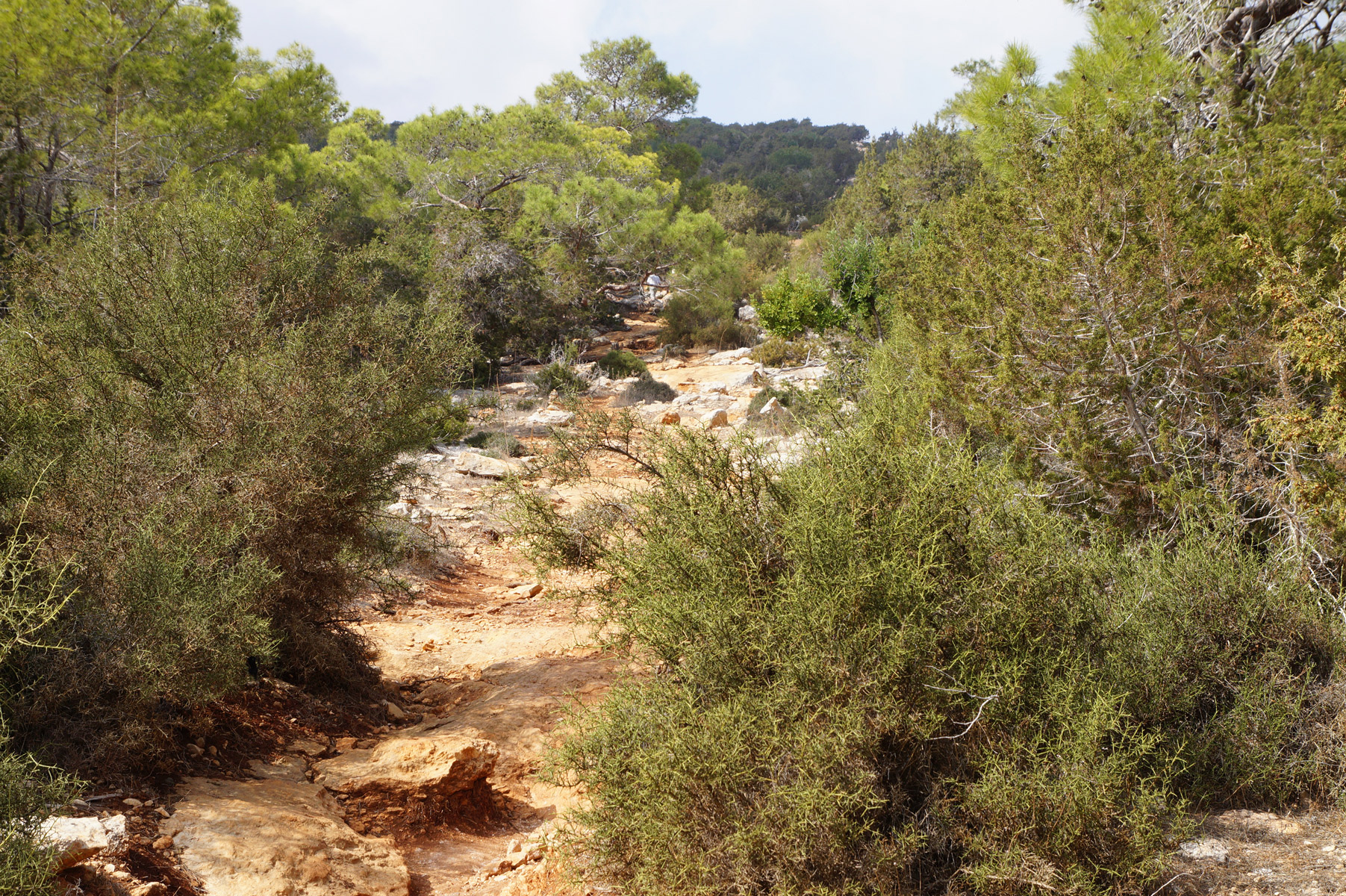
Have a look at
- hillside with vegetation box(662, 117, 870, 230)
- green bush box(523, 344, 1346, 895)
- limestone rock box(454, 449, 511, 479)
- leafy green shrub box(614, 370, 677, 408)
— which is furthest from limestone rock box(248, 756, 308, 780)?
hillside with vegetation box(662, 117, 870, 230)

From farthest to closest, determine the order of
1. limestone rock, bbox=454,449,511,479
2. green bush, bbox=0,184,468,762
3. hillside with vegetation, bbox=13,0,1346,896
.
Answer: limestone rock, bbox=454,449,511,479 < green bush, bbox=0,184,468,762 < hillside with vegetation, bbox=13,0,1346,896

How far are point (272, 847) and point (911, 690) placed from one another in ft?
8.11

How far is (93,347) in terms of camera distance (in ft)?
17.3

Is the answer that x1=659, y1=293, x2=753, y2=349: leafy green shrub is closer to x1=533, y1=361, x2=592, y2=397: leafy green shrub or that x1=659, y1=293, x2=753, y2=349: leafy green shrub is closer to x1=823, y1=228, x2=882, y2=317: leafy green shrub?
x1=823, y1=228, x2=882, y2=317: leafy green shrub

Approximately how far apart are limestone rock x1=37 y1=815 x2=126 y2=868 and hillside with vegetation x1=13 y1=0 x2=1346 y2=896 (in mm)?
23

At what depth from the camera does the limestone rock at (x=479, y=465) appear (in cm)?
1143

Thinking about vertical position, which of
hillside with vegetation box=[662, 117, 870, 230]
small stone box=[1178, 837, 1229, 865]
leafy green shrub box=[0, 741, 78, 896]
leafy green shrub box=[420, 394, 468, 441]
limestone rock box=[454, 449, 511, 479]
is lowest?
small stone box=[1178, 837, 1229, 865]

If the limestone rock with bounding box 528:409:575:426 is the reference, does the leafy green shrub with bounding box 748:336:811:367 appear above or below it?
above

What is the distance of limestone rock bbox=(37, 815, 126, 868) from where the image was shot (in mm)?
2621

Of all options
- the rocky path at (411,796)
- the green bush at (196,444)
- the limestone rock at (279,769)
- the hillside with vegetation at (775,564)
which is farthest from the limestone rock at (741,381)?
the limestone rock at (279,769)

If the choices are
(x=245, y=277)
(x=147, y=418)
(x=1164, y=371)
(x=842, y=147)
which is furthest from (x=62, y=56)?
(x=842, y=147)

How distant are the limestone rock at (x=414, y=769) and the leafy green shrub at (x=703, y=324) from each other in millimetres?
21238

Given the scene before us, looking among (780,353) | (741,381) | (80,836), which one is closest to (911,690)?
(80,836)

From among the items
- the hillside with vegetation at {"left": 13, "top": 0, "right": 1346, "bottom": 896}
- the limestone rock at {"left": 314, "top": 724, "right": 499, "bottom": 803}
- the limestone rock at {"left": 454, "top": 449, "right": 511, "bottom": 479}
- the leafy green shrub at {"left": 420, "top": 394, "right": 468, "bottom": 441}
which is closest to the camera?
the hillside with vegetation at {"left": 13, "top": 0, "right": 1346, "bottom": 896}
